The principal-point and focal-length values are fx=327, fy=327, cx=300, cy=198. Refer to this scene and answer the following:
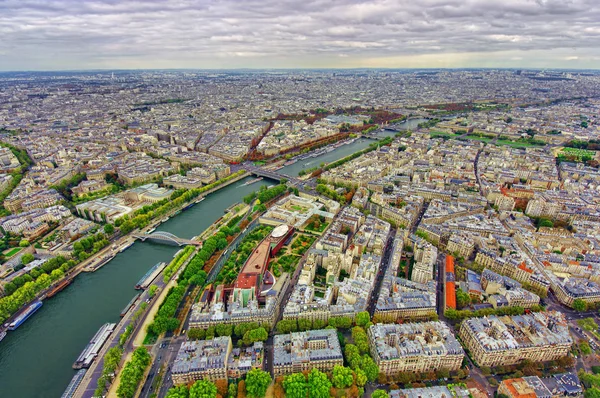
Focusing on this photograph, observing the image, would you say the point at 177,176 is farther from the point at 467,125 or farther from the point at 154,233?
the point at 467,125

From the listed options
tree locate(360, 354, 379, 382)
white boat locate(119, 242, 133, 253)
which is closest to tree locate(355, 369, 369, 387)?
tree locate(360, 354, 379, 382)

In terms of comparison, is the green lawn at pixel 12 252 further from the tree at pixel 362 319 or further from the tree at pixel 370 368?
the tree at pixel 370 368

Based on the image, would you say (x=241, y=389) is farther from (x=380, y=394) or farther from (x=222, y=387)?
(x=380, y=394)

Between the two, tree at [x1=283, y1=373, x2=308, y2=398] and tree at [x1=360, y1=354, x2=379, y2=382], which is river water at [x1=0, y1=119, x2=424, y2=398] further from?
tree at [x1=360, y1=354, x2=379, y2=382]

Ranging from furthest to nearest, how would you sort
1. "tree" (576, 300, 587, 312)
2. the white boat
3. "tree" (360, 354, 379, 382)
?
the white boat
"tree" (576, 300, 587, 312)
"tree" (360, 354, 379, 382)

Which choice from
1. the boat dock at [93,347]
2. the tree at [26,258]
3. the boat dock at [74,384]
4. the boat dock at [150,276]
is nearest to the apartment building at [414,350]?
the boat dock at [74,384]
